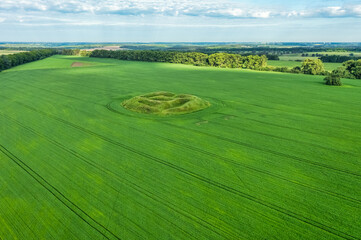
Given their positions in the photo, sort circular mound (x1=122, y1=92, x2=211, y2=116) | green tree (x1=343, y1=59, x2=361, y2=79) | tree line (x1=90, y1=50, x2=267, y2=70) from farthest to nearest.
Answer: tree line (x1=90, y1=50, x2=267, y2=70)
green tree (x1=343, y1=59, x2=361, y2=79)
circular mound (x1=122, y1=92, x2=211, y2=116)

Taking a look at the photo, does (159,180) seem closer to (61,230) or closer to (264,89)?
(61,230)

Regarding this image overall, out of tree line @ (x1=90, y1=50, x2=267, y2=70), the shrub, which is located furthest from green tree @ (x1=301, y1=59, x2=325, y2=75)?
the shrub

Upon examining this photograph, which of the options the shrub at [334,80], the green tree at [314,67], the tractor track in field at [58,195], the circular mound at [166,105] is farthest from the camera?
the green tree at [314,67]

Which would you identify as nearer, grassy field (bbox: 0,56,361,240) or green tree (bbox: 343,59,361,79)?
grassy field (bbox: 0,56,361,240)

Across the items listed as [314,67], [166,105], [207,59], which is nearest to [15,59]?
[207,59]

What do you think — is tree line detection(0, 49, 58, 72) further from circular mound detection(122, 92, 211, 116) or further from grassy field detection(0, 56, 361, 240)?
circular mound detection(122, 92, 211, 116)

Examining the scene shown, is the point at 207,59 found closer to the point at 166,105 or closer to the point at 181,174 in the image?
the point at 166,105

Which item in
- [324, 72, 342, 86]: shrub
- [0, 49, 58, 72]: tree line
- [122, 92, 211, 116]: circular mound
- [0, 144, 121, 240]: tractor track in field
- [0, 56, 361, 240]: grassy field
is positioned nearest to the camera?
[0, 144, 121, 240]: tractor track in field

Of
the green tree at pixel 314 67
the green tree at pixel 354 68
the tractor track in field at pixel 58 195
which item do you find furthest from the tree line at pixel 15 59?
the green tree at pixel 354 68

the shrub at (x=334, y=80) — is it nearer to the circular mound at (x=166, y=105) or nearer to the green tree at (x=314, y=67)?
the green tree at (x=314, y=67)
